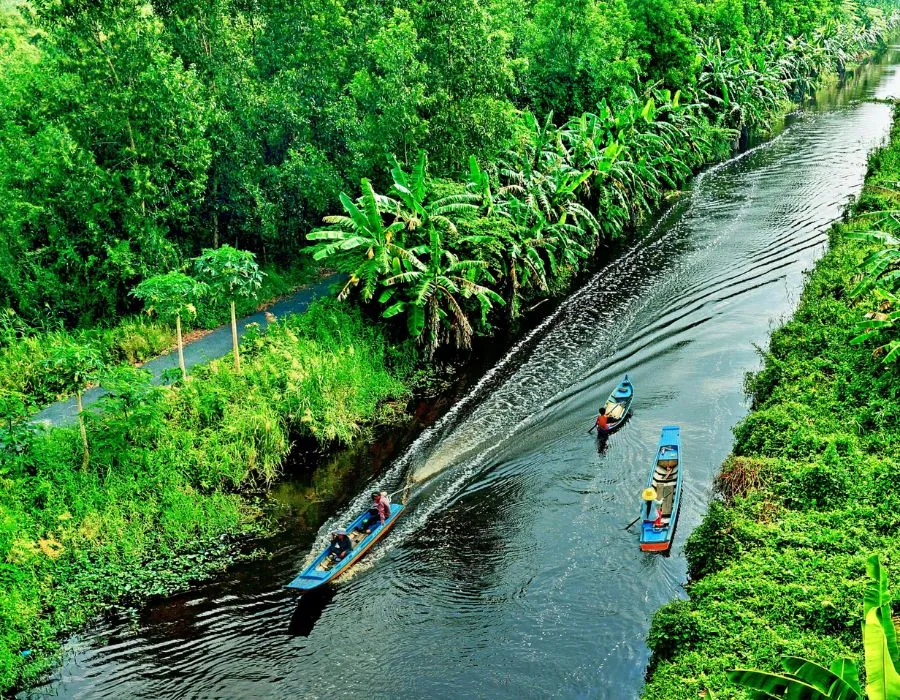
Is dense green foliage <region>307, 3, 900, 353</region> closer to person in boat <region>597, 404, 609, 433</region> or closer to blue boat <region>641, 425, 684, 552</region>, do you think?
person in boat <region>597, 404, 609, 433</region>

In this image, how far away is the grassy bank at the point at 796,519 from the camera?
45.0 ft

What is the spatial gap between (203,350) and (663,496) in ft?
49.3

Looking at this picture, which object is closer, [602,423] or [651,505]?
[651,505]

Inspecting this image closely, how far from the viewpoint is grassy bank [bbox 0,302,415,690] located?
17750mm

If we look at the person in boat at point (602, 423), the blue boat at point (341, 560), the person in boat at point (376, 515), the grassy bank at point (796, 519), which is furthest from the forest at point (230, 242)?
the person in boat at point (602, 423)

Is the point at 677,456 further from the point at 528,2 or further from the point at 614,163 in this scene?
the point at 528,2

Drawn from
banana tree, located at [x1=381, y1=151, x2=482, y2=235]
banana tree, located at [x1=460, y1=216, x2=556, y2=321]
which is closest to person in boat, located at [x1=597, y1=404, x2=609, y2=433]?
banana tree, located at [x1=460, y1=216, x2=556, y2=321]

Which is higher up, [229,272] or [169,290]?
[229,272]

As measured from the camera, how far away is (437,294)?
88.1ft

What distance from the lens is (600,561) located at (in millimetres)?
18406

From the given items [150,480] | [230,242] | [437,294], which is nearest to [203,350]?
[150,480]

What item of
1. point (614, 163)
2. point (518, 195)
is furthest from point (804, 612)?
point (614, 163)

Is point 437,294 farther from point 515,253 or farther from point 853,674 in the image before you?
point 853,674

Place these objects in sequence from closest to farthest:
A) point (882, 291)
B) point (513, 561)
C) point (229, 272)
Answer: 1. point (513, 561)
2. point (882, 291)
3. point (229, 272)
